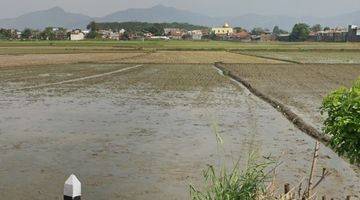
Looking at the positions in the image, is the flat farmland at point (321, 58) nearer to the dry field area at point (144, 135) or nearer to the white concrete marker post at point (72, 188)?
the dry field area at point (144, 135)

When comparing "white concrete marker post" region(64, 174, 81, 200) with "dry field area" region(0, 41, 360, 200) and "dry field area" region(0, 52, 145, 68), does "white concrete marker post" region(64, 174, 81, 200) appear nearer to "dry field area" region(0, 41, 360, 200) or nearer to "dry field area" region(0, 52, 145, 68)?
"dry field area" region(0, 41, 360, 200)

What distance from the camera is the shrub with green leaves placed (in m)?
5.08

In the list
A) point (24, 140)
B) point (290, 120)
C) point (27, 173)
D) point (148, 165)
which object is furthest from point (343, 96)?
point (290, 120)

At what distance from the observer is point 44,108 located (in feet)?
58.1

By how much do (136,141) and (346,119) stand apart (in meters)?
7.86

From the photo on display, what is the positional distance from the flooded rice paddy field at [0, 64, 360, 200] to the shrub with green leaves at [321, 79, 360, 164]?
1795mm

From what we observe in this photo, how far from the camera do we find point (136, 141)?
40.7ft

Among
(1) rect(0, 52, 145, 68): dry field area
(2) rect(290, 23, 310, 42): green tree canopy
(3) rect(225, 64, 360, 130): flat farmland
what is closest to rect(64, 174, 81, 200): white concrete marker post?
(3) rect(225, 64, 360, 130): flat farmland

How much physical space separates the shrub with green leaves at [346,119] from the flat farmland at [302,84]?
8903 mm

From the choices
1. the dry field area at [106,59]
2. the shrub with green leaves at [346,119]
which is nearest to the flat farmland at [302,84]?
the shrub with green leaves at [346,119]

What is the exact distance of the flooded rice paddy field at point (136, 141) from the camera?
879 cm

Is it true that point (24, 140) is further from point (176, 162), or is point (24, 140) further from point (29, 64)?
point (29, 64)

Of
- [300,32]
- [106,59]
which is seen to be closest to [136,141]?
[106,59]

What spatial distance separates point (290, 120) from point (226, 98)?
548cm
